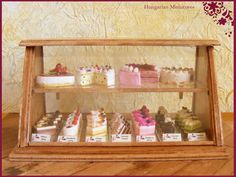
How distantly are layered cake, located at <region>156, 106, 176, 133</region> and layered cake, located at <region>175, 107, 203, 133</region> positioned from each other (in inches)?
2.3

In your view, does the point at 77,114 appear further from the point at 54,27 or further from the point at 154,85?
the point at 54,27

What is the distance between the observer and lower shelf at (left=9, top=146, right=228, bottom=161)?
1855 mm

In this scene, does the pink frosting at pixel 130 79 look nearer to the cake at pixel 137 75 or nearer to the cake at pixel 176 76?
the cake at pixel 137 75

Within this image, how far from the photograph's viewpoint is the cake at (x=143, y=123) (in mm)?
1979

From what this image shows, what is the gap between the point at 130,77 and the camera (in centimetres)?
205

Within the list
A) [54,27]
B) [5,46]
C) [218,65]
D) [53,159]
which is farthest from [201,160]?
[5,46]

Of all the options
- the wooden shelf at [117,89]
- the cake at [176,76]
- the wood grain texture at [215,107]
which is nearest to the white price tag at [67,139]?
the wooden shelf at [117,89]

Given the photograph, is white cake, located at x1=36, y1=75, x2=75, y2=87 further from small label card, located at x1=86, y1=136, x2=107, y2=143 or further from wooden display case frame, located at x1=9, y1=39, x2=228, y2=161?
small label card, located at x1=86, y1=136, x2=107, y2=143

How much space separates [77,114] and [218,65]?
1.17 meters

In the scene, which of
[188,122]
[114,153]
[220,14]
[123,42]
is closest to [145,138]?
[114,153]

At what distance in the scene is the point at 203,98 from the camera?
6.85 feet

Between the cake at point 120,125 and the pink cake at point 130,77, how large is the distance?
24 cm

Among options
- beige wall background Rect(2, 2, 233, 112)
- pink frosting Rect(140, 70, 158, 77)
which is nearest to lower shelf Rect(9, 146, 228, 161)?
pink frosting Rect(140, 70, 158, 77)

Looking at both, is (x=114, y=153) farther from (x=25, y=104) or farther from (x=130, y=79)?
(x=25, y=104)
